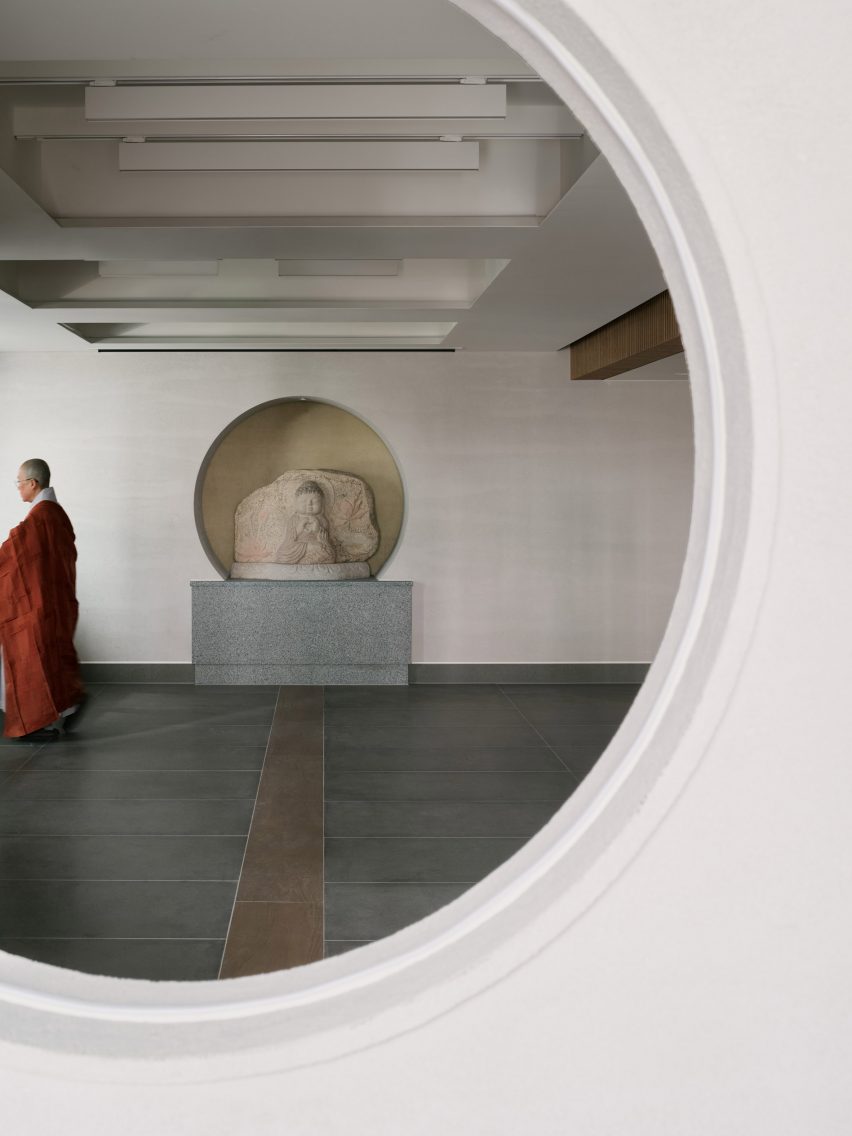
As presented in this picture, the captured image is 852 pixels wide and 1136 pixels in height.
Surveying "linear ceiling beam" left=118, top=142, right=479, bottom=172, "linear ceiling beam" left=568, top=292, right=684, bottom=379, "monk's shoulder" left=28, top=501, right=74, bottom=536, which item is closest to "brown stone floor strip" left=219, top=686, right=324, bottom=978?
"monk's shoulder" left=28, top=501, right=74, bottom=536

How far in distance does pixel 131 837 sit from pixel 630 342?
4.06m

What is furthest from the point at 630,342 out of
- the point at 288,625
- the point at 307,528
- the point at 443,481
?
the point at 288,625

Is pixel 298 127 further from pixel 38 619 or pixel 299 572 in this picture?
pixel 299 572

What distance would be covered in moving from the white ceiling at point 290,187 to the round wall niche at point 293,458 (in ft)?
6.23

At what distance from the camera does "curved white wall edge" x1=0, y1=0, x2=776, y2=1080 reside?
3.96 feet

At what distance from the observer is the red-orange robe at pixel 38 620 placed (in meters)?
6.09

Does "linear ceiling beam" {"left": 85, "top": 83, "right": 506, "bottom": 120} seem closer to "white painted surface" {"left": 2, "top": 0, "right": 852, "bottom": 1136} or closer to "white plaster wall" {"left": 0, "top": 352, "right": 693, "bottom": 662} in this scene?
"white painted surface" {"left": 2, "top": 0, "right": 852, "bottom": 1136}

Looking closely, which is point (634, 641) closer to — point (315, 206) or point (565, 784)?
point (565, 784)

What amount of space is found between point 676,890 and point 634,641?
7.18m

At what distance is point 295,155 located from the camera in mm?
4062

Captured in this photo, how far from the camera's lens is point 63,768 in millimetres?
5402

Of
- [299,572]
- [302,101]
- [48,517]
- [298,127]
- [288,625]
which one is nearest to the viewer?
[302,101]

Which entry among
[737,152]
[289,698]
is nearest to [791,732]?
[737,152]

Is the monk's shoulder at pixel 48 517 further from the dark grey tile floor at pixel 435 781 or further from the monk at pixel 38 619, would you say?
the dark grey tile floor at pixel 435 781
